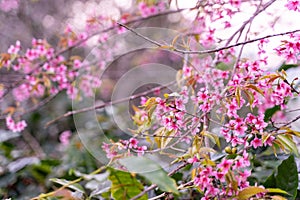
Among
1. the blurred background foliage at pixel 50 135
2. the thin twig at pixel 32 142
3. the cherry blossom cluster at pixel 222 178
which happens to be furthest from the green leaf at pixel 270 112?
the thin twig at pixel 32 142

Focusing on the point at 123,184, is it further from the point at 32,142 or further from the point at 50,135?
the point at 50,135

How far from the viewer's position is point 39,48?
216 cm

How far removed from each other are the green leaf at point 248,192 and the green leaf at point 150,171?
0.18 metres

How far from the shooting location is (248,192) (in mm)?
796

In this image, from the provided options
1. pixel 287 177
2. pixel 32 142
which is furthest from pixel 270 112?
pixel 32 142

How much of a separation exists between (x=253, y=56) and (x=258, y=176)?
1.24 ft

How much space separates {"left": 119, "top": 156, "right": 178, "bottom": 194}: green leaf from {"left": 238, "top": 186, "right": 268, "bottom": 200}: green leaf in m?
0.18

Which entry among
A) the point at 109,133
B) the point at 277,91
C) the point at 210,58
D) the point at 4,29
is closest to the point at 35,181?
the point at 109,133

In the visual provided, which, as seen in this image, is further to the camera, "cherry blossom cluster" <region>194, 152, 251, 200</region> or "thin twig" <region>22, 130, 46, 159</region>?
"thin twig" <region>22, 130, 46, 159</region>

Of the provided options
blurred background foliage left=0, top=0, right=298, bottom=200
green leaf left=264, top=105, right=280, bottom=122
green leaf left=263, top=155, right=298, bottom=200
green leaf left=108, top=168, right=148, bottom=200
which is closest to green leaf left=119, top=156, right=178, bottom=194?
green leaf left=108, top=168, right=148, bottom=200

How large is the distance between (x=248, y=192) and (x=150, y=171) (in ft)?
0.73

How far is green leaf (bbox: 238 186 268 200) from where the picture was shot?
0.79 metres

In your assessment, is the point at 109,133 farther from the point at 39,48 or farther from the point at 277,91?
the point at 277,91

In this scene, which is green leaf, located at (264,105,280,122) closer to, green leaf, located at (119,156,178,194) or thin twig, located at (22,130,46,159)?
green leaf, located at (119,156,178,194)
